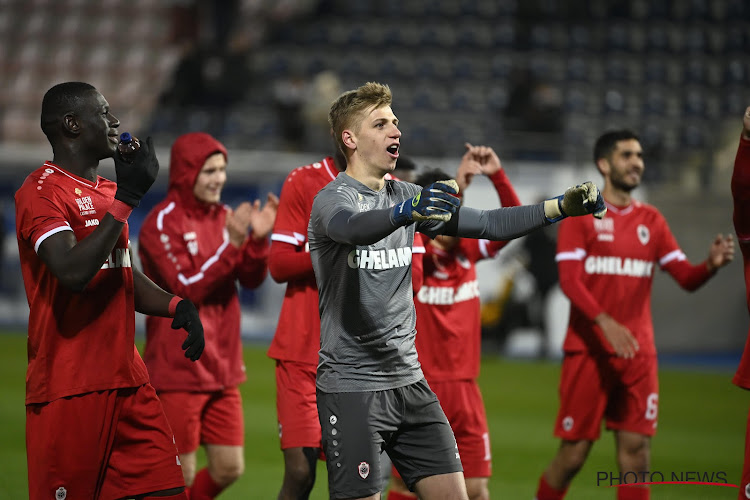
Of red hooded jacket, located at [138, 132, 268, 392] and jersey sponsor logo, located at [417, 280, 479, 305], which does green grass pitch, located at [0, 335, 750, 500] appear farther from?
jersey sponsor logo, located at [417, 280, 479, 305]

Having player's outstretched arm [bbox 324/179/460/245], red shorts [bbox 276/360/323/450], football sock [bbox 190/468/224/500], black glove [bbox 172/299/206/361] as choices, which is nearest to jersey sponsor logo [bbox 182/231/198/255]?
red shorts [bbox 276/360/323/450]

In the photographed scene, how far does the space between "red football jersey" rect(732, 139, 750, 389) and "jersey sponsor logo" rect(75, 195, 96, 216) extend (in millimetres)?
2717

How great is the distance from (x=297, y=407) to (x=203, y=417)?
3.07 ft

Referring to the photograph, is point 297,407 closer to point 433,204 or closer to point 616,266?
point 433,204

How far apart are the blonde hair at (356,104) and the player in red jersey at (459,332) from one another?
137cm

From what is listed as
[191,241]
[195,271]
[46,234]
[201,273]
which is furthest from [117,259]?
[191,241]

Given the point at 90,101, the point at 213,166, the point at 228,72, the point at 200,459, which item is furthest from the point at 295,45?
the point at 90,101

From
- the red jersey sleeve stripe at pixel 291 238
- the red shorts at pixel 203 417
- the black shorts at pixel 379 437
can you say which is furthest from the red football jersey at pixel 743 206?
the red shorts at pixel 203 417

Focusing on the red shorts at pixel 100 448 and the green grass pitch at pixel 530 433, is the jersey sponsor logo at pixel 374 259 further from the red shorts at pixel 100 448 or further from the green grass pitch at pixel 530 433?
the green grass pitch at pixel 530 433

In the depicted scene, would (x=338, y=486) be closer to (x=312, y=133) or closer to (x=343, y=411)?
(x=343, y=411)

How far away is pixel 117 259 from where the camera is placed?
12.9 feet

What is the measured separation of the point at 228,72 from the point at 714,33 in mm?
9835

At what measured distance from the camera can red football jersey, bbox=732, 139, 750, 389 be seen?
13.1 ft

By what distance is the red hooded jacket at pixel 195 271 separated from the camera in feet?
17.3
